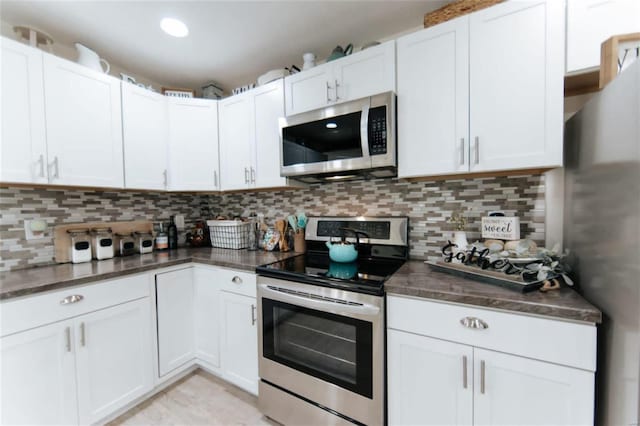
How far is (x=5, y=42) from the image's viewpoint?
4.37 ft

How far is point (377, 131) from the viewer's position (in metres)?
1.45

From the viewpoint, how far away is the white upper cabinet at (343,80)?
1.48 meters

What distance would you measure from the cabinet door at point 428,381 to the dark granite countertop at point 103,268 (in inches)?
38.2

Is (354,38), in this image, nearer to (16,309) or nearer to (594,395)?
(594,395)

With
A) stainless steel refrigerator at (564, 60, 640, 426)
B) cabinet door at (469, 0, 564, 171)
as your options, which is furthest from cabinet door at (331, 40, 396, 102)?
stainless steel refrigerator at (564, 60, 640, 426)

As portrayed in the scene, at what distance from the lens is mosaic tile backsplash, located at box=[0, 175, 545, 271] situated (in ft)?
4.66

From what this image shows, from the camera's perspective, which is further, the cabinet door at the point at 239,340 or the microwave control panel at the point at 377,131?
the cabinet door at the point at 239,340

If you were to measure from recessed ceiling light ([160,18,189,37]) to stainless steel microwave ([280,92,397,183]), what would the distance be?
89 centimetres

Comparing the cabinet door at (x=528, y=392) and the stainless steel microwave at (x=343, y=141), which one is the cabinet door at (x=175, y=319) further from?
the cabinet door at (x=528, y=392)

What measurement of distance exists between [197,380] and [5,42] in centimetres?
239

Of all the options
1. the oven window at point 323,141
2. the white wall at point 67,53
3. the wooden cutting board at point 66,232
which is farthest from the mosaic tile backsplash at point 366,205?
the white wall at point 67,53

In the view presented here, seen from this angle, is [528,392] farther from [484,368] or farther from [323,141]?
[323,141]

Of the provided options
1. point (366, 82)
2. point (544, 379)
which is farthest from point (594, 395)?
point (366, 82)

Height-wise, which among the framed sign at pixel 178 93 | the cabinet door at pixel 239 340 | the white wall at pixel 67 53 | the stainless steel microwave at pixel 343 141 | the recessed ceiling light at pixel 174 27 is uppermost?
the recessed ceiling light at pixel 174 27
